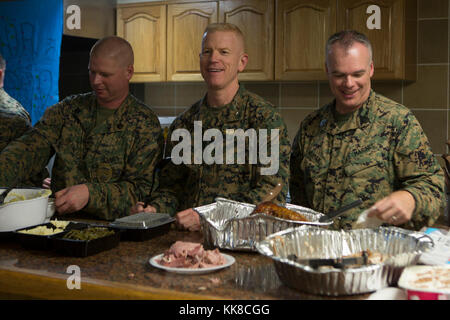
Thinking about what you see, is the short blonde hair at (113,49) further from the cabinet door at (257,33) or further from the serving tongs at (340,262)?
the cabinet door at (257,33)

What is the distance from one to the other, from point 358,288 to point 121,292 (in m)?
0.53

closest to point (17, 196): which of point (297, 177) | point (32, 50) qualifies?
point (297, 177)

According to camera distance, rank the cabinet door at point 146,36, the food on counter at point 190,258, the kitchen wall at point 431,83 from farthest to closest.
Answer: the cabinet door at point 146,36
the kitchen wall at point 431,83
the food on counter at point 190,258

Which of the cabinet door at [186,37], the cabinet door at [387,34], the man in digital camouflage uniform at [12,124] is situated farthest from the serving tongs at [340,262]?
the cabinet door at [186,37]

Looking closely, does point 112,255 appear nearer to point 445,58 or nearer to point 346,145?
point 346,145

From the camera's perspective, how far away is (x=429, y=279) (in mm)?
1164

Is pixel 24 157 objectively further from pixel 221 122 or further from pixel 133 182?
pixel 221 122

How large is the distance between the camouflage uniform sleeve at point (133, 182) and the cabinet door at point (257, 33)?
180cm

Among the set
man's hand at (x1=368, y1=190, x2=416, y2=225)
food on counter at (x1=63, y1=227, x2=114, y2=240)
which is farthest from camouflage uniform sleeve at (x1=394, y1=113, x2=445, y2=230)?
food on counter at (x1=63, y1=227, x2=114, y2=240)

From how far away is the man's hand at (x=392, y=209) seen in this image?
1.44 meters

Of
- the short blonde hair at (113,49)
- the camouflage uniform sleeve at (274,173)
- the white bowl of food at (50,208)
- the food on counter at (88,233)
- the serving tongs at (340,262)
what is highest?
the short blonde hair at (113,49)

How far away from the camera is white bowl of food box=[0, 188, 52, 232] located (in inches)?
67.1

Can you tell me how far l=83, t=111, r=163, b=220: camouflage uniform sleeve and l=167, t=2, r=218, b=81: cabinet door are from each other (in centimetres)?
200
